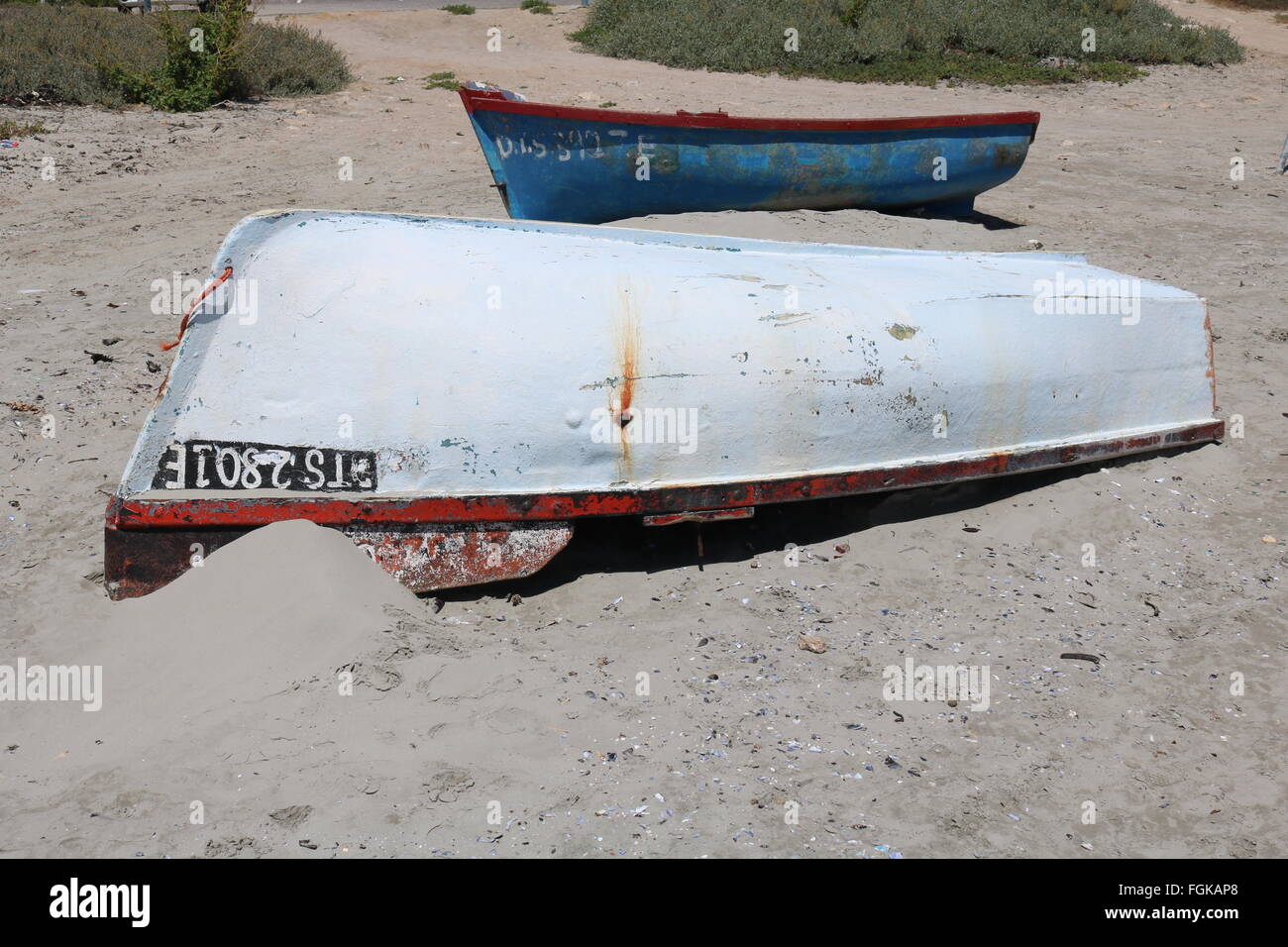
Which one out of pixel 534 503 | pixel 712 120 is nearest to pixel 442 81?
pixel 712 120

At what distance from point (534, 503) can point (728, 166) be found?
5030 millimetres

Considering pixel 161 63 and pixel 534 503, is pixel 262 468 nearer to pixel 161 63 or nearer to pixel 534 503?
pixel 534 503

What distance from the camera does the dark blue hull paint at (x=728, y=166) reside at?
7.79 meters

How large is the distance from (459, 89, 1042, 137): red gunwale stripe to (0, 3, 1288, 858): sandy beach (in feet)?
9.10

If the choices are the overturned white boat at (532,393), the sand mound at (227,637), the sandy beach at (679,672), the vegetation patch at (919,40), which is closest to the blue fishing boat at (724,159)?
the sandy beach at (679,672)

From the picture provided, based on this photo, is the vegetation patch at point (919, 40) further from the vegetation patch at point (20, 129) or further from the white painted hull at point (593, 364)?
the white painted hull at point (593, 364)

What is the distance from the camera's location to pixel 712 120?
8.10 meters

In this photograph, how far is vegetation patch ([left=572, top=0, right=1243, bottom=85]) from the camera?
14.6m

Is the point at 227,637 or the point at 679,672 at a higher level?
the point at 227,637

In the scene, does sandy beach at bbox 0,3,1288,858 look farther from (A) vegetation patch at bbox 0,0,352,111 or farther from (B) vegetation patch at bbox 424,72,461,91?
(B) vegetation patch at bbox 424,72,461,91

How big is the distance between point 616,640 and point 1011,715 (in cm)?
138

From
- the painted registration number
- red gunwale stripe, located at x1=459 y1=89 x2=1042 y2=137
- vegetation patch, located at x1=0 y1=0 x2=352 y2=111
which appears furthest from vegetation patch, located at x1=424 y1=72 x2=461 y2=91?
the painted registration number

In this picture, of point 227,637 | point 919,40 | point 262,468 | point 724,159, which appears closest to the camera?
point 227,637

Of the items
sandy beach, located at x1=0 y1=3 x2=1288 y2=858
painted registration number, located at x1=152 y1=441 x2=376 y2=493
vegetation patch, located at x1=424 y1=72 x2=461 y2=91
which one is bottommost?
sandy beach, located at x1=0 y1=3 x2=1288 y2=858
